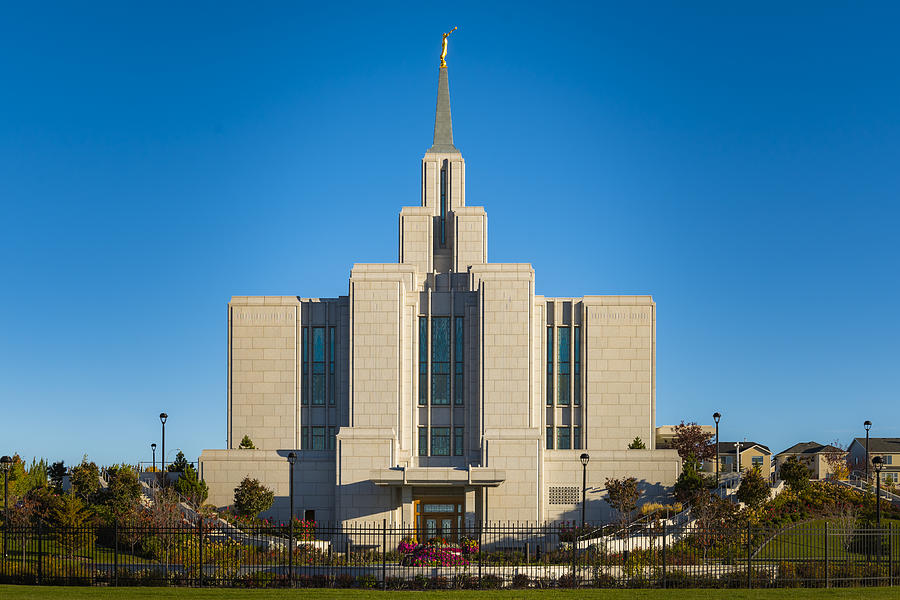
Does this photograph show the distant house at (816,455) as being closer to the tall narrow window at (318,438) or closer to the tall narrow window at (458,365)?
the tall narrow window at (458,365)

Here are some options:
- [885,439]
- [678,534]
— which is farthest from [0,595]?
[885,439]

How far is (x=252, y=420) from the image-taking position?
201 ft

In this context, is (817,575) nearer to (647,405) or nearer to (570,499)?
(570,499)

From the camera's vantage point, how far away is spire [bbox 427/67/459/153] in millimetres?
69125

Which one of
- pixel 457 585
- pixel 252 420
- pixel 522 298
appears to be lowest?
pixel 457 585

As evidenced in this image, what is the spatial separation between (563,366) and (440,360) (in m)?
7.70

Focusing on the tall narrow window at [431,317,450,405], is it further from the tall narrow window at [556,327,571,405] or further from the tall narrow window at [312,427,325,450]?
the tall narrow window at [312,427,325,450]

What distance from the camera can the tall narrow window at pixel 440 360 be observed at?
59.6 m

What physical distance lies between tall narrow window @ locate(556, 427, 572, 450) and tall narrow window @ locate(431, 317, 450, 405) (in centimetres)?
731

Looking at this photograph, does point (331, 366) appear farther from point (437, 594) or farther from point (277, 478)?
point (437, 594)

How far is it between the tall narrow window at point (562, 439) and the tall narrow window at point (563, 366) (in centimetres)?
163

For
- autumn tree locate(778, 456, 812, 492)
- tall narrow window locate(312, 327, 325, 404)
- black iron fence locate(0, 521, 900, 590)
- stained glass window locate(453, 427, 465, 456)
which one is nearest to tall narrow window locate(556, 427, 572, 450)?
stained glass window locate(453, 427, 465, 456)

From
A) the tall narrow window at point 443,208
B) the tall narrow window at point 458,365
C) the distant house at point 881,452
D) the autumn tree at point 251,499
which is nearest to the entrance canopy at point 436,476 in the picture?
the autumn tree at point 251,499

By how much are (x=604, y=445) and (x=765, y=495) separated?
1289 centimetres
